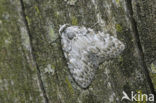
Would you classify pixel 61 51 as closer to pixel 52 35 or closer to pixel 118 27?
pixel 52 35

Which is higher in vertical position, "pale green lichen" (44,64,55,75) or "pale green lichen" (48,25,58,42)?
"pale green lichen" (48,25,58,42)

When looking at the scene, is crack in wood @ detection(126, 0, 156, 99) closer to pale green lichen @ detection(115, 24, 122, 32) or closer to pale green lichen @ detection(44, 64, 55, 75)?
pale green lichen @ detection(115, 24, 122, 32)

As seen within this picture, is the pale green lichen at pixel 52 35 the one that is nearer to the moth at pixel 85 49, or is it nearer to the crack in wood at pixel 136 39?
the moth at pixel 85 49

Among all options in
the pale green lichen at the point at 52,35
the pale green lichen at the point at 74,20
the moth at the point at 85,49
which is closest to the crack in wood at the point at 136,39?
the moth at the point at 85,49

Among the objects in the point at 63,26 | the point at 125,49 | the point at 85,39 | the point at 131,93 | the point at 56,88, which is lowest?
the point at 131,93

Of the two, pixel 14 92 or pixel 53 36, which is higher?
pixel 53 36

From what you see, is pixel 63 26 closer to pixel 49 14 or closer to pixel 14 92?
pixel 49 14

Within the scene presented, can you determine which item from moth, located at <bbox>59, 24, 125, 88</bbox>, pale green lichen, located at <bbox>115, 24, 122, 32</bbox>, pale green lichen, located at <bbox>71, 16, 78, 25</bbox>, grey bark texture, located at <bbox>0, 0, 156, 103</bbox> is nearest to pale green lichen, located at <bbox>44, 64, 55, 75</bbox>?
grey bark texture, located at <bbox>0, 0, 156, 103</bbox>

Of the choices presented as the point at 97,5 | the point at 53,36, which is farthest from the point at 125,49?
the point at 53,36
